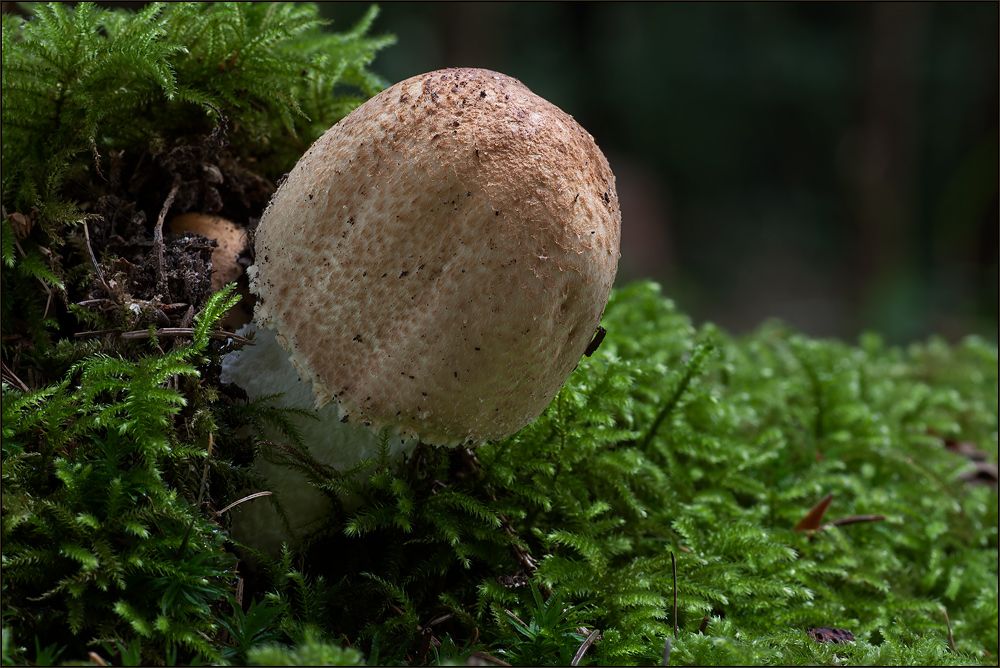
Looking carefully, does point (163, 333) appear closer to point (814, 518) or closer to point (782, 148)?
point (814, 518)

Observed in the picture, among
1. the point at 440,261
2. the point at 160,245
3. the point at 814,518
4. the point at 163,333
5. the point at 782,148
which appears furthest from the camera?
the point at 782,148

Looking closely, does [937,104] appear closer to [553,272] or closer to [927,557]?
[927,557]

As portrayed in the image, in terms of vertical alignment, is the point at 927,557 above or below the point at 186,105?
above

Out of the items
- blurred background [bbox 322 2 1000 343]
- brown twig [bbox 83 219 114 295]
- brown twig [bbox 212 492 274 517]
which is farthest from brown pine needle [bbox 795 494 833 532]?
blurred background [bbox 322 2 1000 343]

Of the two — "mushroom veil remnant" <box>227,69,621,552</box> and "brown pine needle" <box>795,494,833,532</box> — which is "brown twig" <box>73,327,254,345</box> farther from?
"brown pine needle" <box>795,494,833,532</box>

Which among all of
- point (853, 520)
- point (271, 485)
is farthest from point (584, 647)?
point (853, 520)

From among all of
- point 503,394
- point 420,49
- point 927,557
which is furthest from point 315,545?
point 420,49

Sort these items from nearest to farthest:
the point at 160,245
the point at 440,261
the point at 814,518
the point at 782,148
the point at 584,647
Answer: the point at 440,261
the point at 584,647
the point at 160,245
the point at 814,518
the point at 782,148
